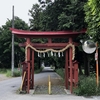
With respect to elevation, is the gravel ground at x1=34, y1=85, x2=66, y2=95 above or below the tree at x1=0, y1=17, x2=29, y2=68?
below

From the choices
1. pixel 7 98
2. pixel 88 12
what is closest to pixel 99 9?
pixel 88 12

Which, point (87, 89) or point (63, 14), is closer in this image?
point (87, 89)

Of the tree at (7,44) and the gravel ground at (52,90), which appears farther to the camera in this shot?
the tree at (7,44)

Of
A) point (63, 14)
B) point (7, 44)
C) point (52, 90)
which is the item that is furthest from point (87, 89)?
point (7, 44)

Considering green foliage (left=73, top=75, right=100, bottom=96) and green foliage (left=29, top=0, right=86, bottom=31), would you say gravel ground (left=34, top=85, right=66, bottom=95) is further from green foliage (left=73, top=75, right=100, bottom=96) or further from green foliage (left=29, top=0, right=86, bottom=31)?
green foliage (left=29, top=0, right=86, bottom=31)

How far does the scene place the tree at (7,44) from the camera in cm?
5266

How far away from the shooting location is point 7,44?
52.8 meters

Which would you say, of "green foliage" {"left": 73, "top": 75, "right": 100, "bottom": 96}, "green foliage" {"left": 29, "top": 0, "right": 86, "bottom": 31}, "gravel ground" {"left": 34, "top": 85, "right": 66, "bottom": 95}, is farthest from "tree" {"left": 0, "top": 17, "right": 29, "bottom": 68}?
"green foliage" {"left": 73, "top": 75, "right": 100, "bottom": 96}

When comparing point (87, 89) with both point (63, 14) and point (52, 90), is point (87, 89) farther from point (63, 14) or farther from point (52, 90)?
Answer: point (63, 14)

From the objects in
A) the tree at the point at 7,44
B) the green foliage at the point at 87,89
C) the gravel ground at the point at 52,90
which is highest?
the tree at the point at 7,44

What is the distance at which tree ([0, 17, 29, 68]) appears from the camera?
52656 millimetres

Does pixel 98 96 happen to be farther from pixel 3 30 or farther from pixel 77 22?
pixel 3 30

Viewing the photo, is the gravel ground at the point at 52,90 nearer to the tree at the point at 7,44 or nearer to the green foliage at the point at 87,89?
the green foliage at the point at 87,89

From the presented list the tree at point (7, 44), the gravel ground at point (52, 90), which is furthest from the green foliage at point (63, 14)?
the tree at point (7, 44)
